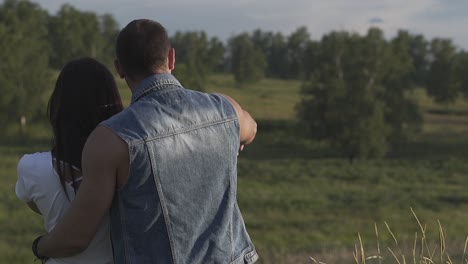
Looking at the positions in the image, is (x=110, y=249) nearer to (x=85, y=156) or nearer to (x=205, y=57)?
(x=85, y=156)

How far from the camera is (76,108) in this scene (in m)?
2.49

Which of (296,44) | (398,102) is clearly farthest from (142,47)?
(296,44)

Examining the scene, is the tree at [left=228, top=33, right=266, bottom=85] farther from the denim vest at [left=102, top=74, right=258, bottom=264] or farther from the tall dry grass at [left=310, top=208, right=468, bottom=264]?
the denim vest at [left=102, top=74, right=258, bottom=264]

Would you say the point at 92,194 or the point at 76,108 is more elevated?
the point at 76,108

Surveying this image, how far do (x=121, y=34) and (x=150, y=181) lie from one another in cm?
51

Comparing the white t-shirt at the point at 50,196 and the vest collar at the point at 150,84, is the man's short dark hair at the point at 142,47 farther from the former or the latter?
the white t-shirt at the point at 50,196

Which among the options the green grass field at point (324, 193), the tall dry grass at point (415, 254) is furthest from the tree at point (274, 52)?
the tall dry grass at point (415, 254)

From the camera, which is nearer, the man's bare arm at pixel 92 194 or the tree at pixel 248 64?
the man's bare arm at pixel 92 194

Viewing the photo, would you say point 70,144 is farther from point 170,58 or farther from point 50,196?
point 170,58

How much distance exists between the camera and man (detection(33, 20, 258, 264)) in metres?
2.23

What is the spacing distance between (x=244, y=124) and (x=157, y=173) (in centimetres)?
47

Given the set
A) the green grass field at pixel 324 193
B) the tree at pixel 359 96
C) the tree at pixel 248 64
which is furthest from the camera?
the tree at pixel 248 64

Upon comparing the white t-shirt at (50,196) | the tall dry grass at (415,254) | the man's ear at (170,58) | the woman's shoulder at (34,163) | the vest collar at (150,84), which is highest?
the man's ear at (170,58)

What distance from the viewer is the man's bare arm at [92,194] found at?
2.18 metres
